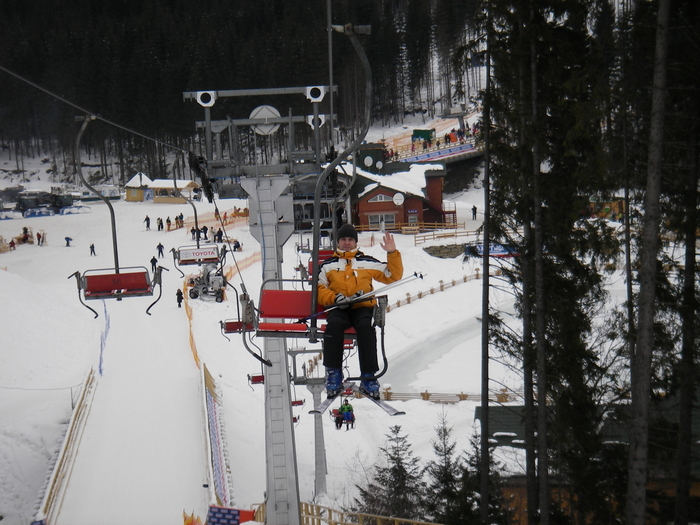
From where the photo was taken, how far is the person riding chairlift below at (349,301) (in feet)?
23.1

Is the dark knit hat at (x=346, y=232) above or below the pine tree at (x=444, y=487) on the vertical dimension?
above

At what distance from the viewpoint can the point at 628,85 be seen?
10.5 meters

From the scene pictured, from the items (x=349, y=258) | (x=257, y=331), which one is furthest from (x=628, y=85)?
(x=257, y=331)

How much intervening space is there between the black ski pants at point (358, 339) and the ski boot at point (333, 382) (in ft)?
0.20

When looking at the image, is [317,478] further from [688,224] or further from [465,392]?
[688,224]

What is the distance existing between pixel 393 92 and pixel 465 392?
6045cm

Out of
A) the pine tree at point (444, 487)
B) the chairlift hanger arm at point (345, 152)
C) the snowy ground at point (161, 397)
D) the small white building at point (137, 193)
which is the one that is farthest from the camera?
the small white building at point (137, 193)

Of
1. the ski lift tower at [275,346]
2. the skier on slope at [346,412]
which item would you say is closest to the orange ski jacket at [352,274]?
the ski lift tower at [275,346]

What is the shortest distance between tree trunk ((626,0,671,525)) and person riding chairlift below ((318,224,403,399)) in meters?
3.28

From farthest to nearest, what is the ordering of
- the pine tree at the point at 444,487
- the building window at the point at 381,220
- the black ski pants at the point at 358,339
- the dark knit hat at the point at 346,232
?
the building window at the point at 381,220 → the pine tree at the point at 444,487 → the dark knit hat at the point at 346,232 → the black ski pants at the point at 358,339

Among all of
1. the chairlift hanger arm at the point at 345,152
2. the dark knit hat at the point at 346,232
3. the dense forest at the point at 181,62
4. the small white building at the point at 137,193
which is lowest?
the small white building at the point at 137,193

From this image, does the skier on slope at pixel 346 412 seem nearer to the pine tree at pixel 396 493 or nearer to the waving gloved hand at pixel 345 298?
the pine tree at pixel 396 493

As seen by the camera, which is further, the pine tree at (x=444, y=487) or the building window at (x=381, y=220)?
the building window at (x=381, y=220)

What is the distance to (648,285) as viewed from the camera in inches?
332
